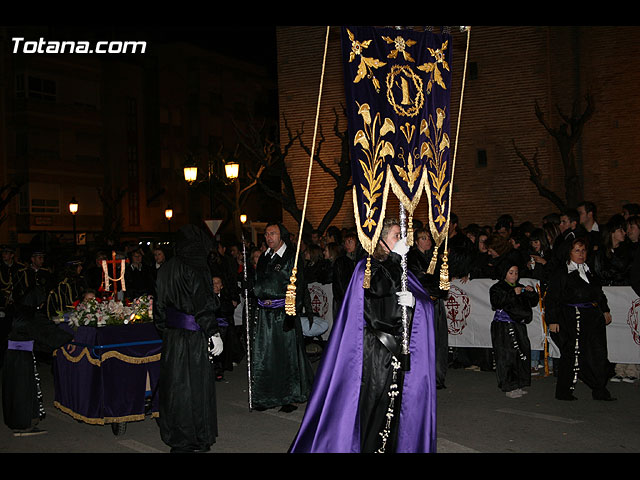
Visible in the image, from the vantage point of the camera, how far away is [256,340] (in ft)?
28.4

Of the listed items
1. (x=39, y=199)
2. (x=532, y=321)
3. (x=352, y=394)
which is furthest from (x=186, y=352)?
(x=39, y=199)

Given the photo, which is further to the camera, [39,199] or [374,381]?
[39,199]

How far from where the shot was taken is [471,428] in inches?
297

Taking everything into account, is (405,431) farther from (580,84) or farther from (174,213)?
(174,213)

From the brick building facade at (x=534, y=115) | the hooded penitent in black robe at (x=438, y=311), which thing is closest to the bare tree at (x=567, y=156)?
the brick building facade at (x=534, y=115)

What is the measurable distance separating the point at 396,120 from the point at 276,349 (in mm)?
3814

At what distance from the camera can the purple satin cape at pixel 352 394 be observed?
556 cm

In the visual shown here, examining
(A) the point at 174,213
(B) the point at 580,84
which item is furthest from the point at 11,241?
(B) the point at 580,84

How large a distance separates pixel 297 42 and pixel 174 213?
91.7 feet

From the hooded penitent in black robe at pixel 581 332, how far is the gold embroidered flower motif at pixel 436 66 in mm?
3819

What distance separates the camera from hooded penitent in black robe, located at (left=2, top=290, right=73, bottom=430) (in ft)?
24.6

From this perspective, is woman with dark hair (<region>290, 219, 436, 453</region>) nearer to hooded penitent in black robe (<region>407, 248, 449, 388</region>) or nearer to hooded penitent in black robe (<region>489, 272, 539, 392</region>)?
hooded penitent in black robe (<region>407, 248, 449, 388</region>)

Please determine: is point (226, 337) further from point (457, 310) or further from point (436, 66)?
point (436, 66)

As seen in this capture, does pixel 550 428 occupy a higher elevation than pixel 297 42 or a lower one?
lower
